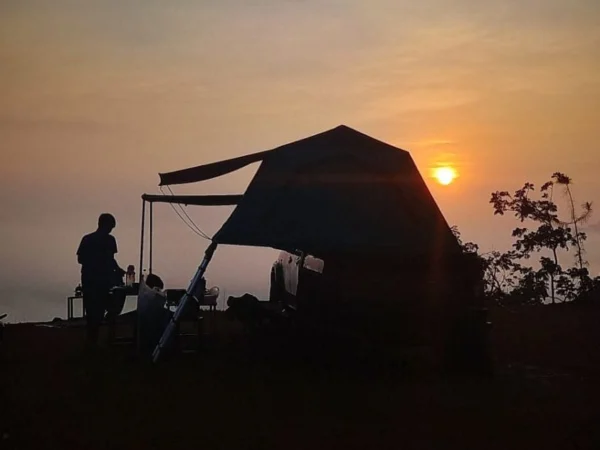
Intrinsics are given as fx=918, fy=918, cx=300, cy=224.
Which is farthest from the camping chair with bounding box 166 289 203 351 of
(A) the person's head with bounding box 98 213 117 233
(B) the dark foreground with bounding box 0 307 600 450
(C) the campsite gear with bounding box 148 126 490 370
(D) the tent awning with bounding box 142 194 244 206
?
(D) the tent awning with bounding box 142 194 244 206

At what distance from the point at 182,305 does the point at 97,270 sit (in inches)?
97.4

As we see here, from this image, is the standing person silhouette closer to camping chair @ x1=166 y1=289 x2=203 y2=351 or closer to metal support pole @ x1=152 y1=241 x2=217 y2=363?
camping chair @ x1=166 y1=289 x2=203 y2=351

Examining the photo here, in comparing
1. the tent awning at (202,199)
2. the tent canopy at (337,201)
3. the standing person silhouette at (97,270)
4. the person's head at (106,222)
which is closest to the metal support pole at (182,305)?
the tent canopy at (337,201)

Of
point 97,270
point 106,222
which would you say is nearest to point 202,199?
point 106,222

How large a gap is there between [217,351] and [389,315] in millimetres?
3162

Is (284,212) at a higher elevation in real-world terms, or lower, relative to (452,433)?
higher

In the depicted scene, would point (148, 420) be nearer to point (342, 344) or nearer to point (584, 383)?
point (342, 344)

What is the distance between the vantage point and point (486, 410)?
8156 millimetres

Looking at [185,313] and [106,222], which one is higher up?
[106,222]

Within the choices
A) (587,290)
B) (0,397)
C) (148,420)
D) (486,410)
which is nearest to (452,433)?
(486,410)

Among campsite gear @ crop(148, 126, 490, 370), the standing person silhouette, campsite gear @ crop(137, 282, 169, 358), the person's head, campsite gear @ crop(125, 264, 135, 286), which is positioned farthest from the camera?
campsite gear @ crop(125, 264, 135, 286)

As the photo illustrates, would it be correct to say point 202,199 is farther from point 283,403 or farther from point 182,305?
point 283,403

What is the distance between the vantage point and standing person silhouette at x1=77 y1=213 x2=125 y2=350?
43.0 feet

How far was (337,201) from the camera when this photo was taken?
39.0ft
